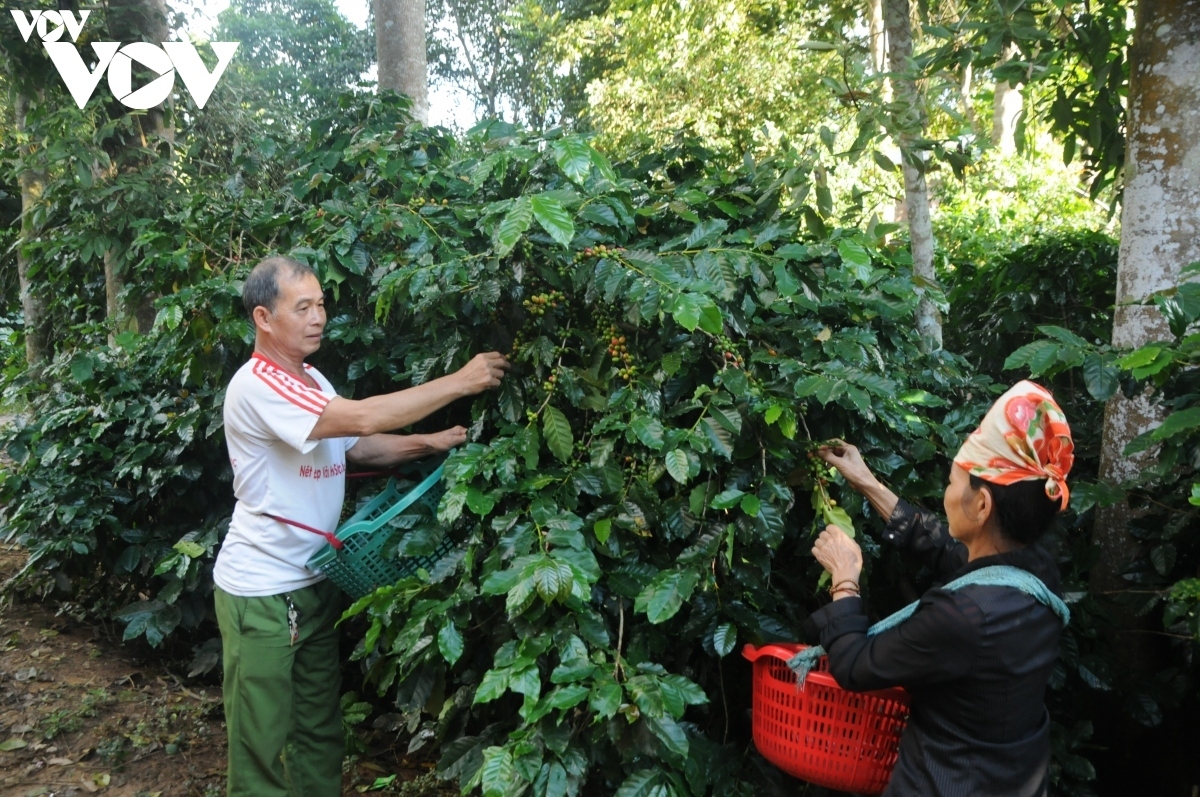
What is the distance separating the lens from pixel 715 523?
96.2 inches

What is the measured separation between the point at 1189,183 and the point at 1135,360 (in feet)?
3.76

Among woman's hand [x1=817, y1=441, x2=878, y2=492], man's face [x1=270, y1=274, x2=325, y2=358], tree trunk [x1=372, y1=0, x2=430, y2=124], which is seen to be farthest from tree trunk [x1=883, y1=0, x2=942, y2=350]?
tree trunk [x1=372, y1=0, x2=430, y2=124]

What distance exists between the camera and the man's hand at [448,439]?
2.81 metres

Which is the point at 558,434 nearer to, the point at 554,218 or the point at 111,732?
the point at 554,218

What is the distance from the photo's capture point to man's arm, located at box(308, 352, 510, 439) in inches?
102

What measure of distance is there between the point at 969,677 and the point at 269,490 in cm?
191

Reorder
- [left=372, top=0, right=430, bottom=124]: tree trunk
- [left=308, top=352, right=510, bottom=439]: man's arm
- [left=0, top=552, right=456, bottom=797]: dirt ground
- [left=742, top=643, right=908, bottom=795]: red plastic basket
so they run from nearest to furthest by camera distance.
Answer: [left=742, top=643, right=908, bottom=795]: red plastic basket
[left=308, top=352, right=510, bottom=439]: man's arm
[left=0, top=552, right=456, bottom=797]: dirt ground
[left=372, top=0, right=430, bottom=124]: tree trunk

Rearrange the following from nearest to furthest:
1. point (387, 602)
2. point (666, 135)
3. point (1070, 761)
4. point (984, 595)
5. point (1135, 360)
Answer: point (984, 595)
point (1135, 360)
point (387, 602)
point (1070, 761)
point (666, 135)

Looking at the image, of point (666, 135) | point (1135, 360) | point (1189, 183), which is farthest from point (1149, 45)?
point (666, 135)

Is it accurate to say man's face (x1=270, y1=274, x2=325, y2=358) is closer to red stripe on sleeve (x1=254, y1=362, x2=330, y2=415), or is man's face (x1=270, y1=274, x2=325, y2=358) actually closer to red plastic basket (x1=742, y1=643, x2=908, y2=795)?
red stripe on sleeve (x1=254, y1=362, x2=330, y2=415)

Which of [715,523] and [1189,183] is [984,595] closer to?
[715,523]

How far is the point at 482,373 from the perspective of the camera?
2.65m

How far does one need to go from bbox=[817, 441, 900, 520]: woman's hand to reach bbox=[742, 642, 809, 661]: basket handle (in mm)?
463

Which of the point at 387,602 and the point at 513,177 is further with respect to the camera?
the point at 513,177
